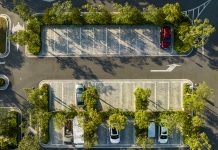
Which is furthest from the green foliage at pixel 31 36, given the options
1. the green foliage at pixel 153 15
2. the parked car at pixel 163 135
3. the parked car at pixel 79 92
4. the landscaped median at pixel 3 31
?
the parked car at pixel 163 135

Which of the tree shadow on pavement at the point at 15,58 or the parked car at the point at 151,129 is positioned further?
the tree shadow on pavement at the point at 15,58

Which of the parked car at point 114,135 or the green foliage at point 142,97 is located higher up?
the green foliage at point 142,97

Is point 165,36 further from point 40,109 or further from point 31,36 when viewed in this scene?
point 40,109

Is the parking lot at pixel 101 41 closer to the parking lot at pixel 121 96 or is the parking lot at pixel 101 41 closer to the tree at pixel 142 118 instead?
the parking lot at pixel 121 96

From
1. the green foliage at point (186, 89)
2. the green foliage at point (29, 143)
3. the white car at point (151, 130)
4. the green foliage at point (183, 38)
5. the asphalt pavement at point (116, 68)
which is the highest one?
the green foliage at point (183, 38)

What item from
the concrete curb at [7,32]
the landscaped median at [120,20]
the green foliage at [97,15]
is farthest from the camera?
the concrete curb at [7,32]

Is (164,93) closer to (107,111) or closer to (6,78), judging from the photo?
(107,111)

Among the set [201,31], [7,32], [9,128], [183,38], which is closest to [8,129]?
[9,128]
